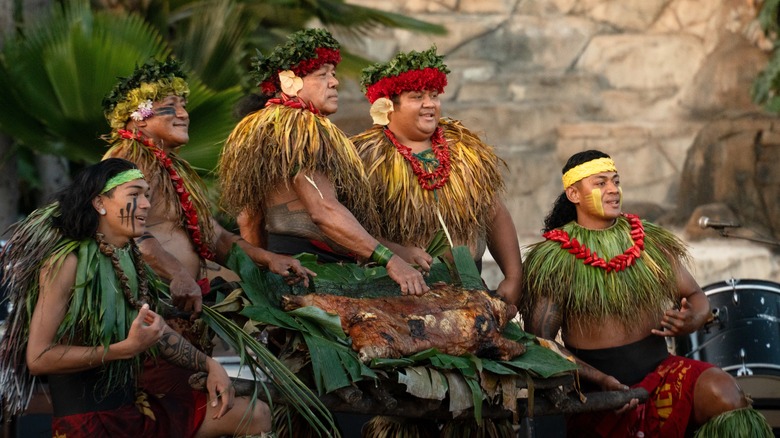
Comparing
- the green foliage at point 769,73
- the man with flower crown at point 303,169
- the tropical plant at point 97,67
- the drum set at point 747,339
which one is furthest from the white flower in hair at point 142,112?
the green foliage at point 769,73

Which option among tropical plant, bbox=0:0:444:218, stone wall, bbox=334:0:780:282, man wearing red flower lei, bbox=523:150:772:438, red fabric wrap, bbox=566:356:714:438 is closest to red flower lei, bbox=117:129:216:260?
man wearing red flower lei, bbox=523:150:772:438

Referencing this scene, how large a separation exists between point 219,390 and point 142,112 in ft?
4.22

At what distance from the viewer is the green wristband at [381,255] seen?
455 centimetres

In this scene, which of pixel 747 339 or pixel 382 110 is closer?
pixel 382 110

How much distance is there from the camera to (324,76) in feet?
16.1

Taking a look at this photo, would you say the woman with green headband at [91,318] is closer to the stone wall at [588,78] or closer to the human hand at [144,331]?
the human hand at [144,331]

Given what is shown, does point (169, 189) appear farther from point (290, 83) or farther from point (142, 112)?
point (290, 83)

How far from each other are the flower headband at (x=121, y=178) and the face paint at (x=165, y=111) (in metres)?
0.73

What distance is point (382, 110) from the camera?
5199mm

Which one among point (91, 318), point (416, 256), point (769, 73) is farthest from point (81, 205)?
point (769, 73)

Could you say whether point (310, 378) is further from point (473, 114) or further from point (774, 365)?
point (473, 114)

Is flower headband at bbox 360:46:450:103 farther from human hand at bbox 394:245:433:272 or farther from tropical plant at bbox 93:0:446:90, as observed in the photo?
tropical plant at bbox 93:0:446:90

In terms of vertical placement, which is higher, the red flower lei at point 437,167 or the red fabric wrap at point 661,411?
the red flower lei at point 437,167

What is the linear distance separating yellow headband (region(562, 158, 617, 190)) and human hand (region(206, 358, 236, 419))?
2009 mm
